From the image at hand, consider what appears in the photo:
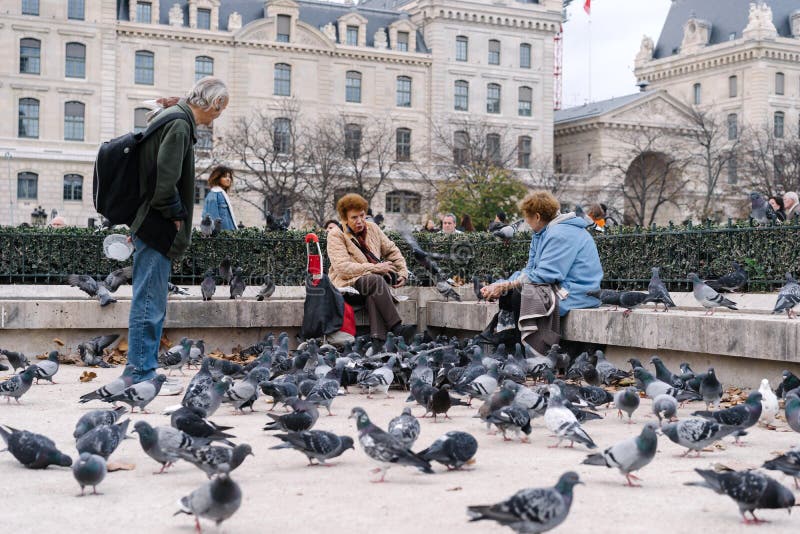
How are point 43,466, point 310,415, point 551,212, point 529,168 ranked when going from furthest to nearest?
point 529,168, point 551,212, point 310,415, point 43,466

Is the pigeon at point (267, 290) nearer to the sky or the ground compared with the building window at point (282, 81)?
nearer to the ground

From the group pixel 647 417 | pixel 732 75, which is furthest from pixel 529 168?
pixel 647 417

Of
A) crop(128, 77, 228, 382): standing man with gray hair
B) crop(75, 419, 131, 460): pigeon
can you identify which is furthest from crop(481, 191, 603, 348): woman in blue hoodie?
crop(75, 419, 131, 460): pigeon

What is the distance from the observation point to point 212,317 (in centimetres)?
1128

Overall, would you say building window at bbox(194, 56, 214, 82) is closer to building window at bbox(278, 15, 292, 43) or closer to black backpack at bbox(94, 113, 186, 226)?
building window at bbox(278, 15, 292, 43)

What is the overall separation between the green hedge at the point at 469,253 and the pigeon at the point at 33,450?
6.74 meters

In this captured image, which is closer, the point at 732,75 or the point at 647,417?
the point at 647,417

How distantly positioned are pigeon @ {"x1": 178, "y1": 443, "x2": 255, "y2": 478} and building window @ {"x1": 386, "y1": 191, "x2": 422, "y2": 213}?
5100 centimetres

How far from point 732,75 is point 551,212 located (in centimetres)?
6664

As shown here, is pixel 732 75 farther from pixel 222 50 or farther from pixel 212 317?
pixel 212 317

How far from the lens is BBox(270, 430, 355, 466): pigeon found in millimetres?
5258

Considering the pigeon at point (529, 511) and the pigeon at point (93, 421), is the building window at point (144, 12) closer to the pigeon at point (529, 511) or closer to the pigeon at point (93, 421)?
the pigeon at point (93, 421)

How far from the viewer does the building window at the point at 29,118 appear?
5175 centimetres

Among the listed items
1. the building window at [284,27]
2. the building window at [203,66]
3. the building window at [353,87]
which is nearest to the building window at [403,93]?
the building window at [353,87]
